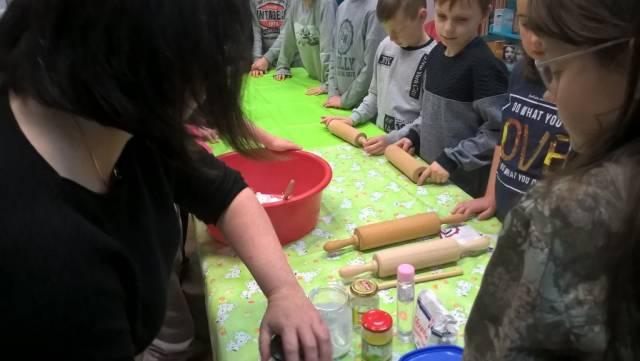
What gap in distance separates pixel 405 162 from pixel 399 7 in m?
0.61

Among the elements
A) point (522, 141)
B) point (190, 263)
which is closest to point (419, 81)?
point (522, 141)

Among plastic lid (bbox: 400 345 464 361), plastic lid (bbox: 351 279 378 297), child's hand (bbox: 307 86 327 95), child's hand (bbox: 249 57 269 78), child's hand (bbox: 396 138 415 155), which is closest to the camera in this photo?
plastic lid (bbox: 400 345 464 361)

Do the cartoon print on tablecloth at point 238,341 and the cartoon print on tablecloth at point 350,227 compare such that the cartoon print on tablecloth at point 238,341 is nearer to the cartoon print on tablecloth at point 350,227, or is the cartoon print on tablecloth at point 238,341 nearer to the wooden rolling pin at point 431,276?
the wooden rolling pin at point 431,276

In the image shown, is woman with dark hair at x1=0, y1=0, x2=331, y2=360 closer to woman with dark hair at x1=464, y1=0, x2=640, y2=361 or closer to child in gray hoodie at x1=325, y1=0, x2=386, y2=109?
woman with dark hair at x1=464, y1=0, x2=640, y2=361

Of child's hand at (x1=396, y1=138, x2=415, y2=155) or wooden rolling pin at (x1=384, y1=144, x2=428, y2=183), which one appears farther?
child's hand at (x1=396, y1=138, x2=415, y2=155)

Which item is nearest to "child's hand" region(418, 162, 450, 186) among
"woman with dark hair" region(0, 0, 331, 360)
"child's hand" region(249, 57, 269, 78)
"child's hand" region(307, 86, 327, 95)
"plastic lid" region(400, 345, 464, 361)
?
"plastic lid" region(400, 345, 464, 361)

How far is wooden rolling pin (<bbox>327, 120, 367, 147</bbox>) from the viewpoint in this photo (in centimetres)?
172

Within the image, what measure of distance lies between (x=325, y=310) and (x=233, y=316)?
0.19 meters

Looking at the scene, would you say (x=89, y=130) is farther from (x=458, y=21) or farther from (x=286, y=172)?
(x=458, y=21)

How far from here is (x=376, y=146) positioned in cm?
163

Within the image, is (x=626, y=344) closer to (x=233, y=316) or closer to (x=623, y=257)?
(x=623, y=257)

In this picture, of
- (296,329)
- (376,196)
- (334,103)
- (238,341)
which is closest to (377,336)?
(296,329)

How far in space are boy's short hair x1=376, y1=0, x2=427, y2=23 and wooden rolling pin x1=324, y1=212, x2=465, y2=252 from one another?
90 centimetres

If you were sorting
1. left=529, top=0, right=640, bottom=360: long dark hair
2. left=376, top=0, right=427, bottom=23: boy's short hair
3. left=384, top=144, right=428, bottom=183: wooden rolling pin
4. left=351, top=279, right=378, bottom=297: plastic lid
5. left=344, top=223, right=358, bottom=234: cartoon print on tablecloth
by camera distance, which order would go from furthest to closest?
left=376, top=0, right=427, bottom=23: boy's short hair, left=384, top=144, right=428, bottom=183: wooden rolling pin, left=344, top=223, right=358, bottom=234: cartoon print on tablecloth, left=351, top=279, right=378, bottom=297: plastic lid, left=529, top=0, right=640, bottom=360: long dark hair
